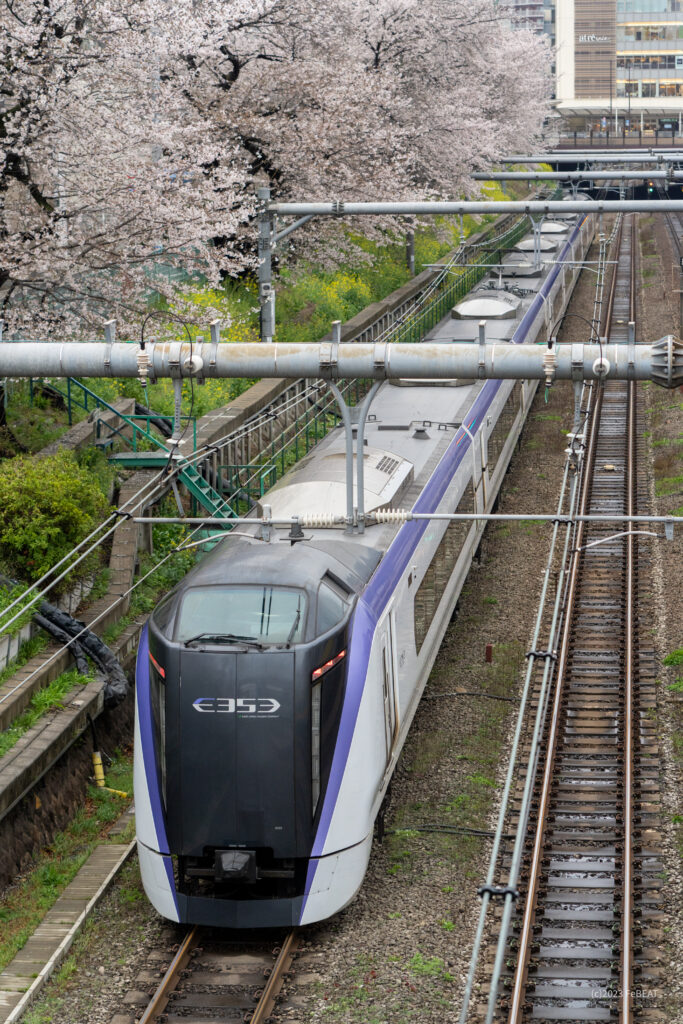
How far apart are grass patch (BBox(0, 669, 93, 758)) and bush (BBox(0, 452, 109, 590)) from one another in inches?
58.0

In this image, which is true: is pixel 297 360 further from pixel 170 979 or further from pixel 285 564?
pixel 170 979

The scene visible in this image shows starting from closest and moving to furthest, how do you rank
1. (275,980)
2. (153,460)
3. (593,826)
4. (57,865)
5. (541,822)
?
(275,980), (57,865), (541,822), (593,826), (153,460)

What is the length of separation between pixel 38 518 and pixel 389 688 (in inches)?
217

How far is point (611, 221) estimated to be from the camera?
77.2 metres

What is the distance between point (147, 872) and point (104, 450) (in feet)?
34.0

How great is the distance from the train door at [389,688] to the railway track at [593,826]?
1.49m

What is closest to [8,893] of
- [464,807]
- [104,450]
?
[464,807]

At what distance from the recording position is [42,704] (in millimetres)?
14695

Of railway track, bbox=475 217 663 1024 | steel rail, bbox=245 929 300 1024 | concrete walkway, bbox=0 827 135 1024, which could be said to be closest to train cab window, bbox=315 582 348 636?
railway track, bbox=475 217 663 1024

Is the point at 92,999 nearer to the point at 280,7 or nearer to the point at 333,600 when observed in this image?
the point at 333,600

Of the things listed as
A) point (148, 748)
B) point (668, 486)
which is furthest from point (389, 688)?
point (668, 486)

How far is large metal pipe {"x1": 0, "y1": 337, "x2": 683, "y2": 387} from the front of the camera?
41.4 feet

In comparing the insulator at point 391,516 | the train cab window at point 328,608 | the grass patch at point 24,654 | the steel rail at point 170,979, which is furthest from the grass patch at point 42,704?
the insulator at point 391,516

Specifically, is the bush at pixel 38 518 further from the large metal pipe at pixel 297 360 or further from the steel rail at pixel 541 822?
the steel rail at pixel 541 822
